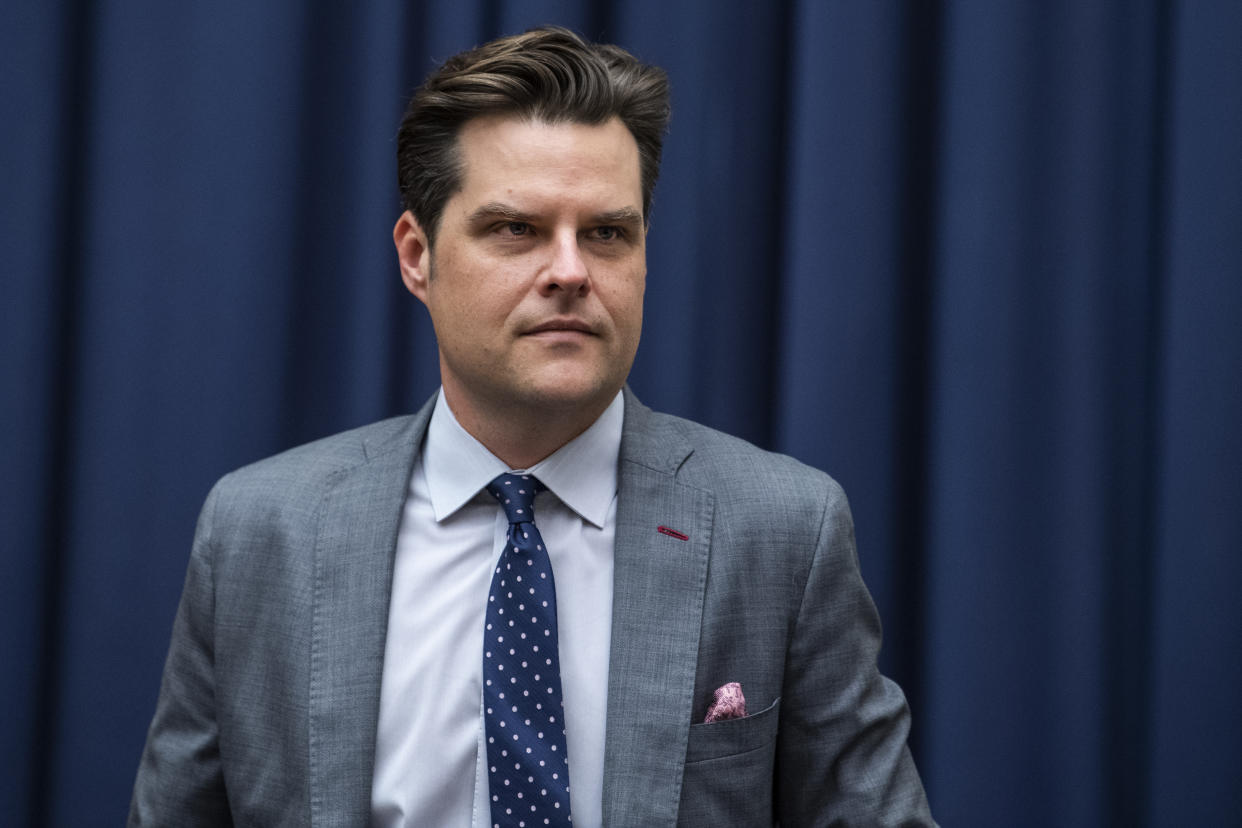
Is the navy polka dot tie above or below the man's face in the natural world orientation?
below

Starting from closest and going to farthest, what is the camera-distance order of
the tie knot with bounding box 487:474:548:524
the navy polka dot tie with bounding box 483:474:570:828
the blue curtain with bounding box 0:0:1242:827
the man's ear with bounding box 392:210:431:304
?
the navy polka dot tie with bounding box 483:474:570:828 < the tie knot with bounding box 487:474:548:524 < the man's ear with bounding box 392:210:431:304 < the blue curtain with bounding box 0:0:1242:827

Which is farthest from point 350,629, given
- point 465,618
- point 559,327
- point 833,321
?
point 833,321

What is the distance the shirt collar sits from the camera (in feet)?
3.89

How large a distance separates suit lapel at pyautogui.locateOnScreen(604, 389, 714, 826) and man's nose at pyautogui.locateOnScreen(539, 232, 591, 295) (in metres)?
0.22

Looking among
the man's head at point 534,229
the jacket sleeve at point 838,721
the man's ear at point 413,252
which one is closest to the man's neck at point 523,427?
the man's head at point 534,229

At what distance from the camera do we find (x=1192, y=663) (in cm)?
144

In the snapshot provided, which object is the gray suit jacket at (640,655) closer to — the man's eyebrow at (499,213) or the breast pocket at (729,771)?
the breast pocket at (729,771)

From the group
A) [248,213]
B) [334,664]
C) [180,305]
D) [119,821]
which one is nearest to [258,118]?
[248,213]

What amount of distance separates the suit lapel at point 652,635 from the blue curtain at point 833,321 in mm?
388

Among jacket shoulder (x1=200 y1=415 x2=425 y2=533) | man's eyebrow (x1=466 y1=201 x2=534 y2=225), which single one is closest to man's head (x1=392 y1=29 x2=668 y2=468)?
man's eyebrow (x1=466 y1=201 x2=534 y2=225)

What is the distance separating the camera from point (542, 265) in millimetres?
1120

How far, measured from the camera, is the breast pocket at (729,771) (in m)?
1.09

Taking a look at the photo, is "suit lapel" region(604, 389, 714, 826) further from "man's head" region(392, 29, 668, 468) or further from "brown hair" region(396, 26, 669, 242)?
"brown hair" region(396, 26, 669, 242)

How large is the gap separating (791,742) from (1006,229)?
78 centimetres
